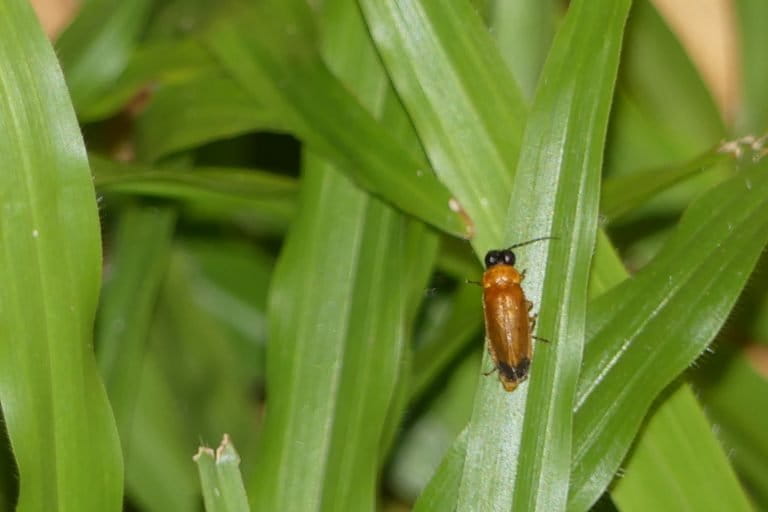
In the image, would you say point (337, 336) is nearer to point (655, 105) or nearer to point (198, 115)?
→ point (198, 115)

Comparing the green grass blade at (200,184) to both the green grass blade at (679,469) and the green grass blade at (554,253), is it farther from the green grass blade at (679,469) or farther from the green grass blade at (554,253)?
the green grass blade at (679,469)

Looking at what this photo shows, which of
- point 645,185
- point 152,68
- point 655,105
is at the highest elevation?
point 655,105

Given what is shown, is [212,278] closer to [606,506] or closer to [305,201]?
[305,201]

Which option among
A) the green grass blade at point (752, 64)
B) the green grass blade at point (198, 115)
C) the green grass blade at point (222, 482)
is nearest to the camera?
the green grass blade at point (222, 482)

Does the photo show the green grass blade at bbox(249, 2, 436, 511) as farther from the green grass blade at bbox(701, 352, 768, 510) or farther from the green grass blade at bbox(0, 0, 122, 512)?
the green grass blade at bbox(701, 352, 768, 510)

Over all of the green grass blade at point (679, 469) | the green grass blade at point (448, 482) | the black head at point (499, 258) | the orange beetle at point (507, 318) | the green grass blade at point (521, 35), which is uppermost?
the green grass blade at point (521, 35)

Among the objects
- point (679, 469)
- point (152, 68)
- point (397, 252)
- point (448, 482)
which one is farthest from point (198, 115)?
point (679, 469)

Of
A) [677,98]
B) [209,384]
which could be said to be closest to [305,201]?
[209,384]

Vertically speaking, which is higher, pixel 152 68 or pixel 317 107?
pixel 152 68

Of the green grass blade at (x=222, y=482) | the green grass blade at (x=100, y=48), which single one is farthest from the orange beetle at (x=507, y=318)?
the green grass blade at (x=100, y=48)
